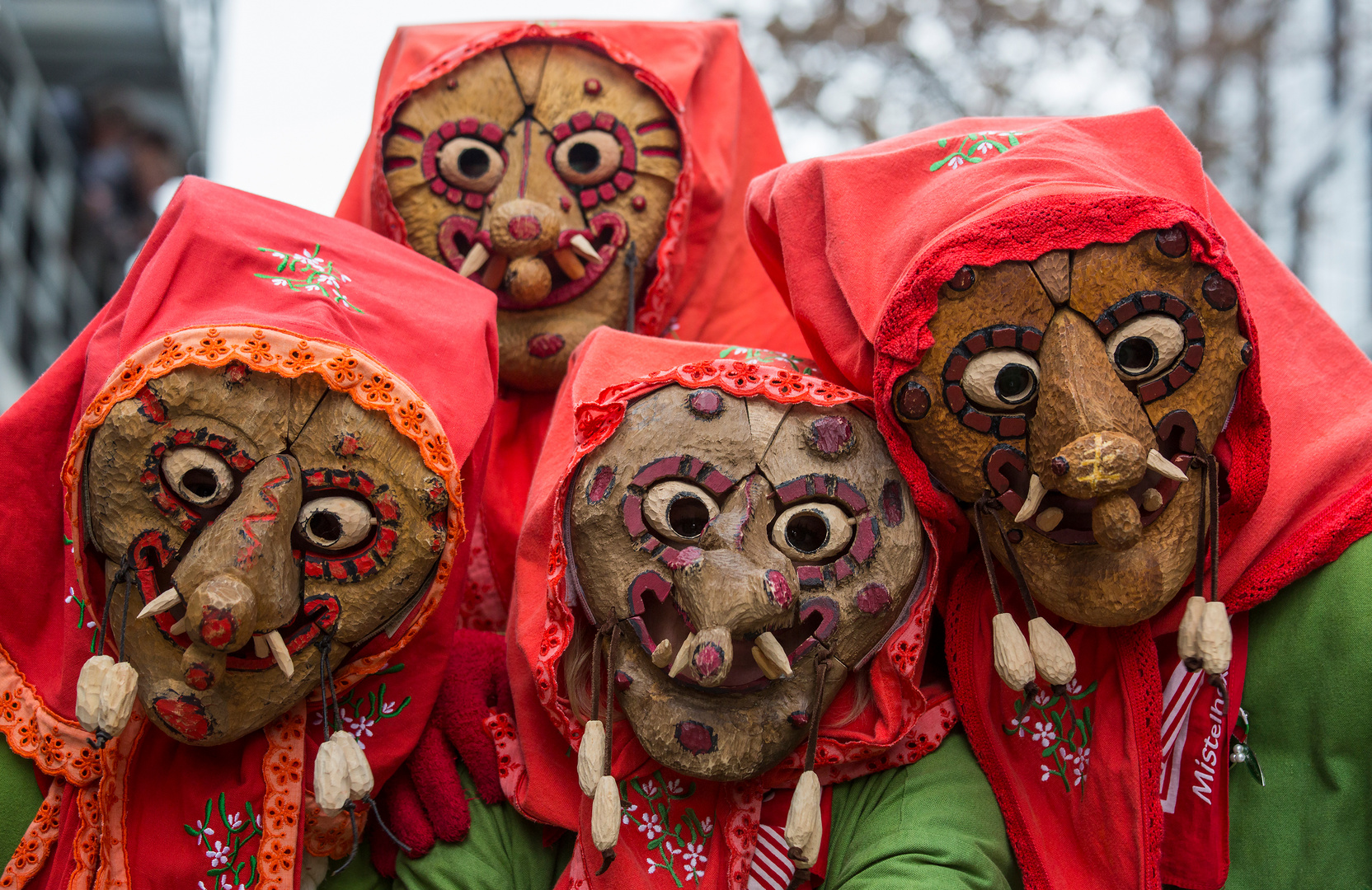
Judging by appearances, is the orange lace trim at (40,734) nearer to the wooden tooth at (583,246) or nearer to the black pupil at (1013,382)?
the wooden tooth at (583,246)

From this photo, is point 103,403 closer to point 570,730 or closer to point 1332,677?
point 570,730

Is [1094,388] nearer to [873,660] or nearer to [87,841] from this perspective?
[873,660]

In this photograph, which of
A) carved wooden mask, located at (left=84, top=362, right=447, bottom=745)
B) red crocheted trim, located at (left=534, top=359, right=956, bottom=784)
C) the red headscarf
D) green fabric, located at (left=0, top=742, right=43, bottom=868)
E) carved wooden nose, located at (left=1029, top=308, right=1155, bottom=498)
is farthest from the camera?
the red headscarf

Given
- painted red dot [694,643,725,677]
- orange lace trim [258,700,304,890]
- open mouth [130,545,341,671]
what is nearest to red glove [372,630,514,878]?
orange lace trim [258,700,304,890]

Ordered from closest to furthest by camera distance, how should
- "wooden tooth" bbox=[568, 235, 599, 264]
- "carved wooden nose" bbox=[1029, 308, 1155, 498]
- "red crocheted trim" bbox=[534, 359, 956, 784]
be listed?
"carved wooden nose" bbox=[1029, 308, 1155, 498] → "red crocheted trim" bbox=[534, 359, 956, 784] → "wooden tooth" bbox=[568, 235, 599, 264]

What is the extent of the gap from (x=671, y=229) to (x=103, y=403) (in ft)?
3.07

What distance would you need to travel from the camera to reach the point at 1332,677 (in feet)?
5.02

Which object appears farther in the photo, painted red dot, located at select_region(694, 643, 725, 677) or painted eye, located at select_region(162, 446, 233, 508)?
painted eye, located at select_region(162, 446, 233, 508)

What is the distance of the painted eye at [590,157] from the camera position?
1989mm

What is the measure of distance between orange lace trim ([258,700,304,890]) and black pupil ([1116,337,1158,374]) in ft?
3.57

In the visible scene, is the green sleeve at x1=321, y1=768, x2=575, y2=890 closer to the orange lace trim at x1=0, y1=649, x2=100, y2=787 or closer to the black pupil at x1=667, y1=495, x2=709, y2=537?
the orange lace trim at x1=0, y1=649, x2=100, y2=787

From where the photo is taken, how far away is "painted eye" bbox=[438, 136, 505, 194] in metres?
1.99

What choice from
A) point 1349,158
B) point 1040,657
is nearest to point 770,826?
point 1040,657

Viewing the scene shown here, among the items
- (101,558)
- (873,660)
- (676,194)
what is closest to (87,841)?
(101,558)
